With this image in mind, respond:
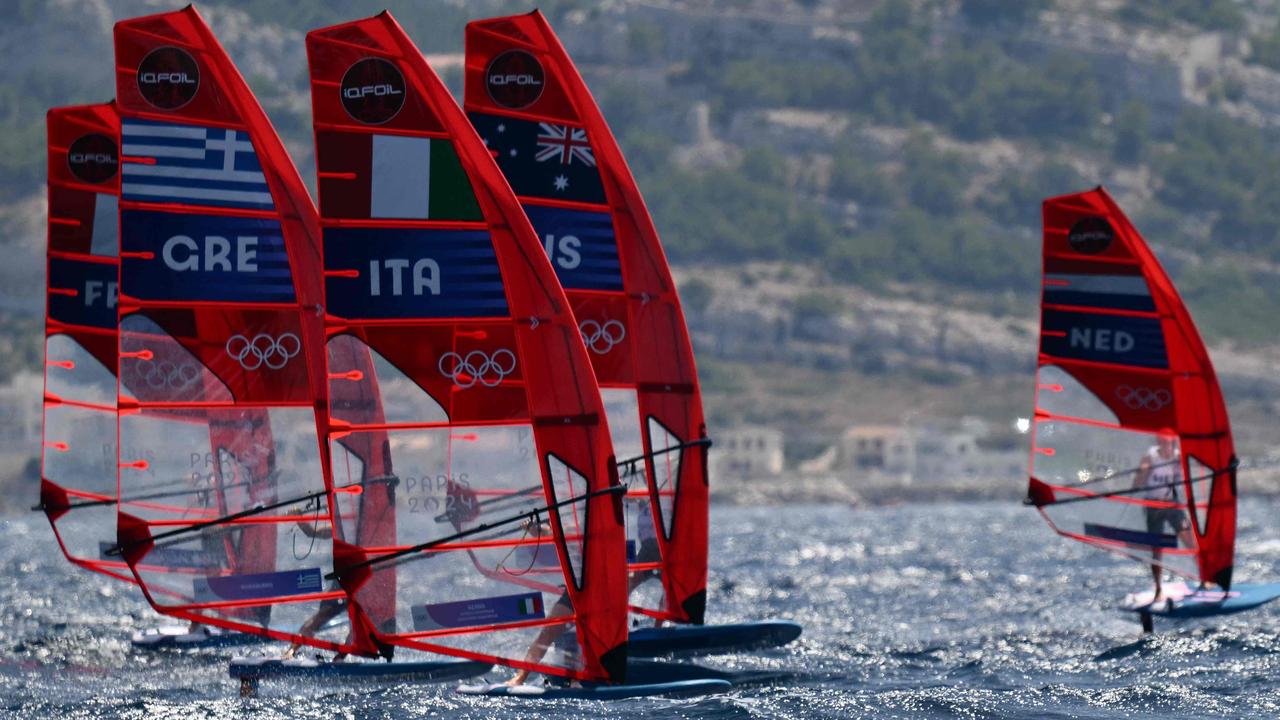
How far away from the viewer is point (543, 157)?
78.8 feet

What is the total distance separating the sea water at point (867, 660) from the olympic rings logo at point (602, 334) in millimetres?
3474

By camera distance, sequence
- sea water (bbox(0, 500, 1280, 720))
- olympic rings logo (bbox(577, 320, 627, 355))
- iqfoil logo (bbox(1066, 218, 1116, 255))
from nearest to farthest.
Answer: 1. sea water (bbox(0, 500, 1280, 720))
2. olympic rings logo (bbox(577, 320, 627, 355))
3. iqfoil logo (bbox(1066, 218, 1116, 255))

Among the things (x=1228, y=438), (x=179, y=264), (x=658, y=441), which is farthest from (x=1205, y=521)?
(x=179, y=264)

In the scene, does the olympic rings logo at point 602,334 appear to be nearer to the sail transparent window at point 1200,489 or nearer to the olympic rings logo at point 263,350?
the olympic rings logo at point 263,350

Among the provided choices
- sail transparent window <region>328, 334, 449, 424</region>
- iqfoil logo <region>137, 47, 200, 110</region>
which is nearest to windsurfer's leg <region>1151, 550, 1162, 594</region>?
sail transparent window <region>328, 334, 449, 424</region>

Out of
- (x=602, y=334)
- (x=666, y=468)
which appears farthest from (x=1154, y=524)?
(x=602, y=334)

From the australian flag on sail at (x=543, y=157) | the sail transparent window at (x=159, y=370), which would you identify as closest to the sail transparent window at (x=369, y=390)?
the sail transparent window at (x=159, y=370)

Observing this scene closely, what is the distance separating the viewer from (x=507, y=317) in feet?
63.1

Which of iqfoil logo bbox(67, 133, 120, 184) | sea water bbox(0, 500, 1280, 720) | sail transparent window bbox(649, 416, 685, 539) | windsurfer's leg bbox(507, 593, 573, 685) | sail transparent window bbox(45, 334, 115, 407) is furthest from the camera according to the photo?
iqfoil logo bbox(67, 133, 120, 184)

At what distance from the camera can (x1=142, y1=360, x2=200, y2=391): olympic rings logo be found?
21500 millimetres

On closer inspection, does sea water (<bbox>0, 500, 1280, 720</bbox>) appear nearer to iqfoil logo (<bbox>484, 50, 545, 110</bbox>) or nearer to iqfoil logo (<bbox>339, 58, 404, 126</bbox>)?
iqfoil logo (<bbox>339, 58, 404, 126</bbox>)

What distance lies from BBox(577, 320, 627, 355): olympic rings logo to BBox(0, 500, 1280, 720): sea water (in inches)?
137

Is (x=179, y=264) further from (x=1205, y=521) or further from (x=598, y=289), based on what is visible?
(x=1205, y=521)

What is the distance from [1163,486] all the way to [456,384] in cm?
1181
